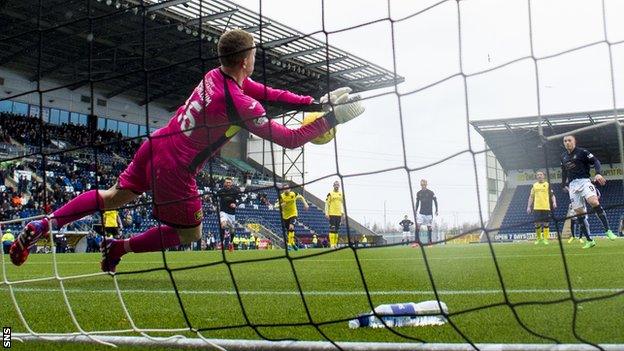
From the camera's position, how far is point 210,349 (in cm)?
224

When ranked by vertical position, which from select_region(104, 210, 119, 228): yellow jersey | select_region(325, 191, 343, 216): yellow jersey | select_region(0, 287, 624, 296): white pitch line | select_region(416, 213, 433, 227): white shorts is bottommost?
select_region(0, 287, 624, 296): white pitch line

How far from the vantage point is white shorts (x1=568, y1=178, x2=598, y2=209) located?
30.6 ft

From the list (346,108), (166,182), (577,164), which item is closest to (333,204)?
(577,164)

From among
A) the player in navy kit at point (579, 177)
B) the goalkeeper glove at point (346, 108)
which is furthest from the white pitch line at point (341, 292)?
the player in navy kit at point (579, 177)

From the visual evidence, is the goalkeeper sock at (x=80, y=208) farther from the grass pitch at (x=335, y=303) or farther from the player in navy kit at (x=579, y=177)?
the player in navy kit at (x=579, y=177)

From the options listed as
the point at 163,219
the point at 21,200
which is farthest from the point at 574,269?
the point at 21,200

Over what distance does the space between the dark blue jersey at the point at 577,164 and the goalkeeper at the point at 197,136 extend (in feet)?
19.5

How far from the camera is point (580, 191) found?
31.0 ft

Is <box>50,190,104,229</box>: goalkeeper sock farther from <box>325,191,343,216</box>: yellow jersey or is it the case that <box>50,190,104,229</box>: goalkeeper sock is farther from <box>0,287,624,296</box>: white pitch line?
<box>325,191,343,216</box>: yellow jersey

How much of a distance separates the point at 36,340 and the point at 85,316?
0.97 meters

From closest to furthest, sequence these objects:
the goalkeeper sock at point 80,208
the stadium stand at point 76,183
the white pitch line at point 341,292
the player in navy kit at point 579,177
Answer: the goalkeeper sock at point 80,208 → the white pitch line at point 341,292 → the player in navy kit at point 579,177 → the stadium stand at point 76,183

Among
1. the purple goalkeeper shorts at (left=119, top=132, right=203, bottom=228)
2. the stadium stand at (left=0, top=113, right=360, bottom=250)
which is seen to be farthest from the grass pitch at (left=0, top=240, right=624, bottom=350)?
the stadium stand at (left=0, top=113, right=360, bottom=250)

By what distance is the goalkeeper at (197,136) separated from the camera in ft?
10.2

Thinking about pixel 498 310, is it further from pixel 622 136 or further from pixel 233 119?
pixel 233 119
